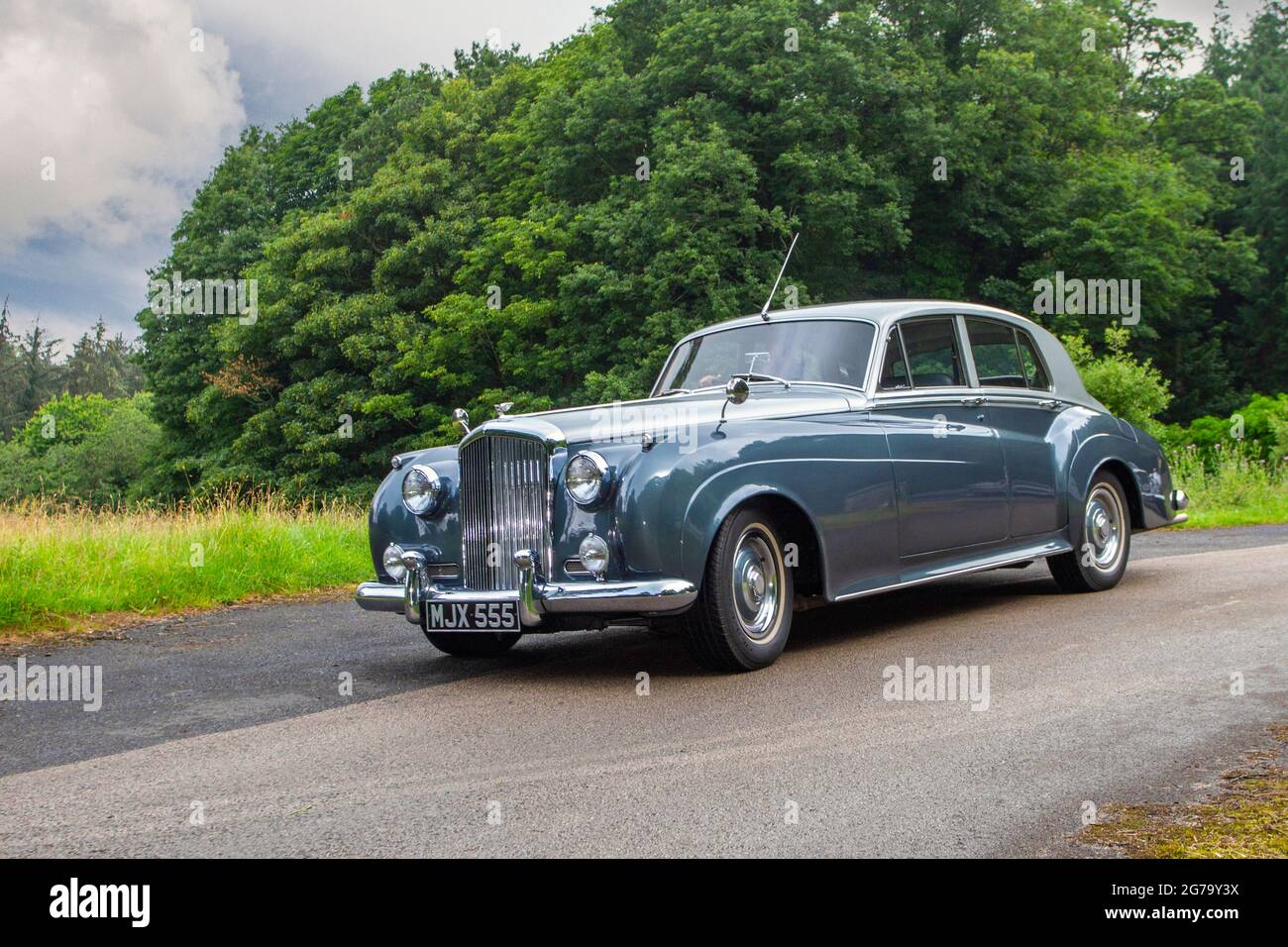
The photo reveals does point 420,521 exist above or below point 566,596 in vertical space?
above

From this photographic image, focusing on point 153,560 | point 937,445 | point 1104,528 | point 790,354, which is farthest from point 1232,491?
point 153,560

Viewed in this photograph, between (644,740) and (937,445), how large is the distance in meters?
3.36

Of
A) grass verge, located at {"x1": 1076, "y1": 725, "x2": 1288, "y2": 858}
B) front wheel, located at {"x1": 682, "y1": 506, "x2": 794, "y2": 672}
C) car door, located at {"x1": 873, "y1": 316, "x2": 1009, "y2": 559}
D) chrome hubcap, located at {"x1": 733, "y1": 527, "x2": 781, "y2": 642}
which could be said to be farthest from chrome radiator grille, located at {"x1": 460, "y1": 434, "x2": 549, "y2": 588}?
grass verge, located at {"x1": 1076, "y1": 725, "x2": 1288, "y2": 858}

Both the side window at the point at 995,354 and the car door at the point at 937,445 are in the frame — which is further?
the side window at the point at 995,354

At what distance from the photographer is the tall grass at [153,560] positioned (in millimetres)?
9367

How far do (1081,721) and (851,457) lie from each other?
2.23 m

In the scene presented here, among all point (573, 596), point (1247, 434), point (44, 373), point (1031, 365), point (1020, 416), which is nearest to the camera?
point (573, 596)

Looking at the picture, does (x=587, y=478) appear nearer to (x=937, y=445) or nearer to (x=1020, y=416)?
(x=937, y=445)

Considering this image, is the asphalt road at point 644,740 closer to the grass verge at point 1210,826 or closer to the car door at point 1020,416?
the grass verge at point 1210,826

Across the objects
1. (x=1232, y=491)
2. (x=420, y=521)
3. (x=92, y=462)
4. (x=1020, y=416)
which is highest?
(x=92, y=462)

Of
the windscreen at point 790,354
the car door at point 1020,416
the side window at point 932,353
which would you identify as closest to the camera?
the windscreen at point 790,354

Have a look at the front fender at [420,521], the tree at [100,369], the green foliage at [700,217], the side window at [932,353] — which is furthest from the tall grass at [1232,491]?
the tree at [100,369]

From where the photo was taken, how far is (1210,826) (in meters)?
3.60

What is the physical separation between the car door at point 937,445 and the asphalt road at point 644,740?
62cm
